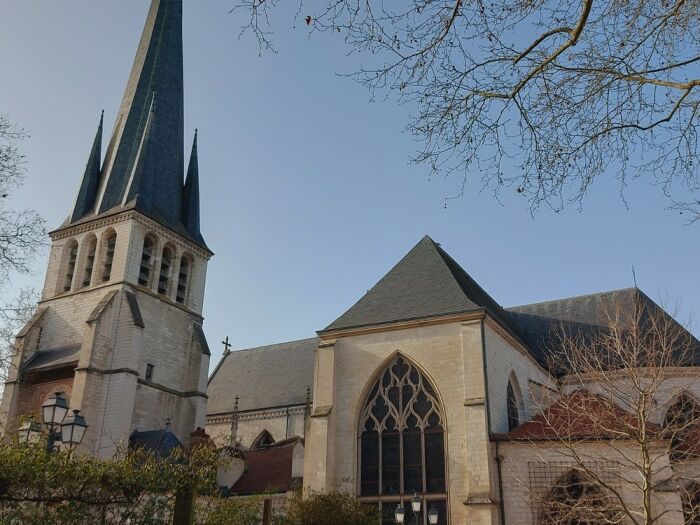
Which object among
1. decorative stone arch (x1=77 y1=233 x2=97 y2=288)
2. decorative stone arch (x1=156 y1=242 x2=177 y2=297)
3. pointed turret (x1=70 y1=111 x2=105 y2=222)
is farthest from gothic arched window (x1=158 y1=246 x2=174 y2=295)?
pointed turret (x1=70 y1=111 x2=105 y2=222)

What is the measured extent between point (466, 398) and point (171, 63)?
24.9 metres

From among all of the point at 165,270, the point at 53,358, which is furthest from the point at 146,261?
the point at 53,358

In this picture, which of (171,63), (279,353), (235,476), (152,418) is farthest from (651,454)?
(171,63)

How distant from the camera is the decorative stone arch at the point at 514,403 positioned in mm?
18391

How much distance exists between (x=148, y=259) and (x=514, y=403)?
54.7 ft

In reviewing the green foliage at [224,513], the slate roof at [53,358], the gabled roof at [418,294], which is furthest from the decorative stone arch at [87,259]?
the green foliage at [224,513]

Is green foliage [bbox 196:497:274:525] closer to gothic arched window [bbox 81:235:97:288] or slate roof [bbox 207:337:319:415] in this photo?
slate roof [bbox 207:337:319:415]

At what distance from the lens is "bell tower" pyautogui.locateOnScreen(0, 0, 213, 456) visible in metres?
24.4

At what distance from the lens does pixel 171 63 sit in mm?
33781

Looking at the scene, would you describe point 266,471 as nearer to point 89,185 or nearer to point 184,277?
point 184,277

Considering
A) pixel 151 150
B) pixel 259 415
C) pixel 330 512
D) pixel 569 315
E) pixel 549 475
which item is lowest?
pixel 330 512

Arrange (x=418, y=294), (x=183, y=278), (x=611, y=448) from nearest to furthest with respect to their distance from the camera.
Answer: (x=611, y=448), (x=418, y=294), (x=183, y=278)

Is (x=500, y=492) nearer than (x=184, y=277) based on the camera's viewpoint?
Yes

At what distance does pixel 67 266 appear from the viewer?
2917 cm
